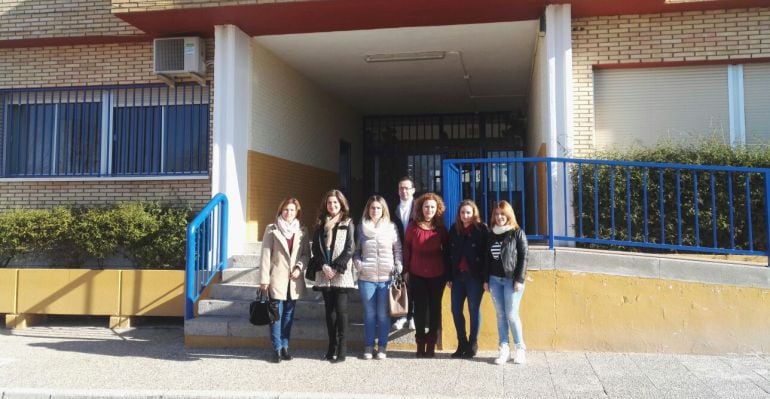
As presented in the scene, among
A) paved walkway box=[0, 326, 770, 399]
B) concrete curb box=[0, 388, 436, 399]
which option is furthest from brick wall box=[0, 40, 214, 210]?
concrete curb box=[0, 388, 436, 399]

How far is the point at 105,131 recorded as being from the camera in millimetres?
8906

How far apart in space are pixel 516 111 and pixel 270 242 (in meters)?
9.22

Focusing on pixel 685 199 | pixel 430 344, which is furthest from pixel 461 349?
pixel 685 199

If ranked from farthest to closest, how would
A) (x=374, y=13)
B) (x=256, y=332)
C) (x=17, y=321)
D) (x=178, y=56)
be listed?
(x=178, y=56) < (x=17, y=321) < (x=374, y=13) < (x=256, y=332)

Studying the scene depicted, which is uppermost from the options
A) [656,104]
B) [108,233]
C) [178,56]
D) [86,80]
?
[178,56]

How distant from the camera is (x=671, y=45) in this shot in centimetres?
769

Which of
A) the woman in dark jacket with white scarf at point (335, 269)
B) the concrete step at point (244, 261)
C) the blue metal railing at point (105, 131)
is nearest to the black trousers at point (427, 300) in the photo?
the woman in dark jacket with white scarf at point (335, 269)

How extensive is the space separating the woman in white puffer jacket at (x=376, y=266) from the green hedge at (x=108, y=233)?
3.12 meters

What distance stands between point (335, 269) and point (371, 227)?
540 millimetres

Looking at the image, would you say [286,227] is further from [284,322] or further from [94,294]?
[94,294]

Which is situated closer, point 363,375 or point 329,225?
point 363,375

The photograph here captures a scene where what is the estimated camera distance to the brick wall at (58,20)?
28.3 feet

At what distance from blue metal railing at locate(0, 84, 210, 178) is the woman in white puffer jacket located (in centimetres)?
356

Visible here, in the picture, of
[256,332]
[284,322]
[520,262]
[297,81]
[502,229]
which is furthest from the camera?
[297,81]
